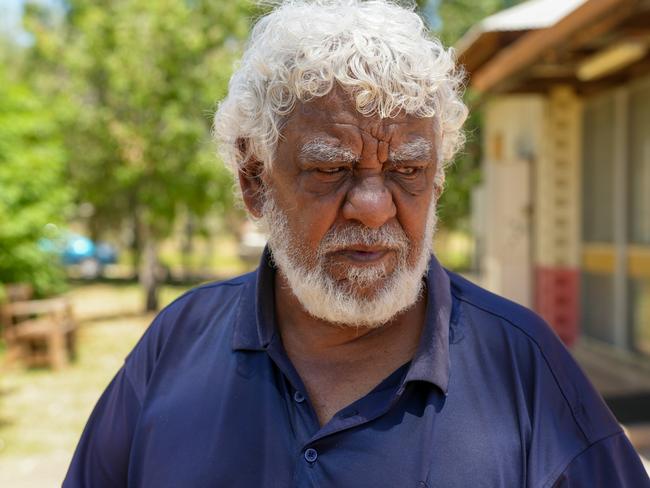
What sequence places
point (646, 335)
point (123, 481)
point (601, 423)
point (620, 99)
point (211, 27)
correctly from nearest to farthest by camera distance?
point (601, 423)
point (123, 481)
point (646, 335)
point (620, 99)
point (211, 27)

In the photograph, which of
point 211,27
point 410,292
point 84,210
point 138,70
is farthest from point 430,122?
point 84,210

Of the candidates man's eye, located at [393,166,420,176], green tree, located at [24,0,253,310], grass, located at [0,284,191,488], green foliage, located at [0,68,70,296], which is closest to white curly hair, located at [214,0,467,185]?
man's eye, located at [393,166,420,176]

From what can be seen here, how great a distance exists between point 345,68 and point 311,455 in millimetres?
790

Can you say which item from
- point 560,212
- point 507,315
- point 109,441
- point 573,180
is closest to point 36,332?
point 560,212

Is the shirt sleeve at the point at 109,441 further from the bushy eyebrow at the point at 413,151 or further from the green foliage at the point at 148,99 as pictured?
the green foliage at the point at 148,99

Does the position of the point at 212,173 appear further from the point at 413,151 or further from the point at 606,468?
the point at 606,468

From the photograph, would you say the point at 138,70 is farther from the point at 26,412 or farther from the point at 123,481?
the point at 123,481

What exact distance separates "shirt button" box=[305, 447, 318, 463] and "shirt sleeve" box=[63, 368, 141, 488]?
1.58 ft

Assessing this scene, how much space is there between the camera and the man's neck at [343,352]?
1.64 m

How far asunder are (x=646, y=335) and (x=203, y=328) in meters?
6.42

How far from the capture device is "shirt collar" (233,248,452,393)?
1562mm

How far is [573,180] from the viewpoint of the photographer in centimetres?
855

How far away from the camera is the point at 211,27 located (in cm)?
1530

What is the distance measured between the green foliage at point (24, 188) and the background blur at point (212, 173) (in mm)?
22
